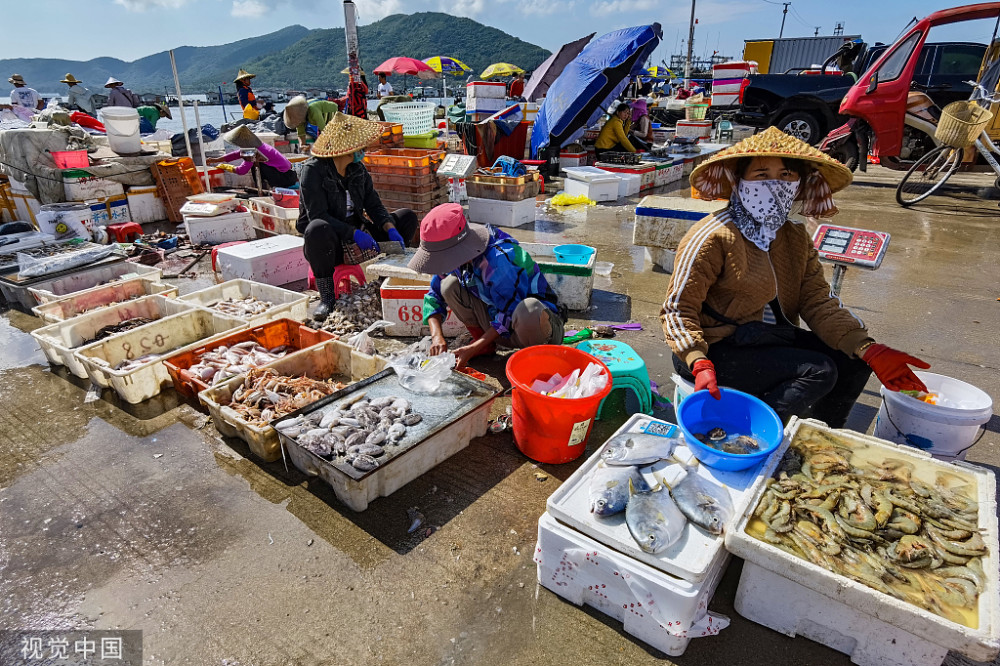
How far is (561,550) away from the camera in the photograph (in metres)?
2.07

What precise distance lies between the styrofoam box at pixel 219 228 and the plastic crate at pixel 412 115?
10.4 feet

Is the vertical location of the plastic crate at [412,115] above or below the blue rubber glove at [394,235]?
above

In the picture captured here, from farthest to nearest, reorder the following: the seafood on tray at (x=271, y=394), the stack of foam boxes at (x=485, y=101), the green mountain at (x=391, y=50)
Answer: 1. the green mountain at (x=391, y=50)
2. the stack of foam boxes at (x=485, y=101)
3. the seafood on tray at (x=271, y=394)

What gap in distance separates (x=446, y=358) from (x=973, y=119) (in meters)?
8.93

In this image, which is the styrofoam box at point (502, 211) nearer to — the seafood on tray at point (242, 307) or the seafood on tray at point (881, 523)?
the seafood on tray at point (242, 307)

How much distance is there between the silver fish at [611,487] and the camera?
6.72 feet

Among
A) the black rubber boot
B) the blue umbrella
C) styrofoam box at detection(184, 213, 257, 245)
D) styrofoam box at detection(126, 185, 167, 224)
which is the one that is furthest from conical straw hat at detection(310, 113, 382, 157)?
the blue umbrella

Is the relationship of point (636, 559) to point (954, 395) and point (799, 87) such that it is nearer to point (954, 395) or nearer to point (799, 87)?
point (954, 395)

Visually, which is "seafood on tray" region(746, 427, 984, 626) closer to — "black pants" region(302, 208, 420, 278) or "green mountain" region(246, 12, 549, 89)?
"black pants" region(302, 208, 420, 278)

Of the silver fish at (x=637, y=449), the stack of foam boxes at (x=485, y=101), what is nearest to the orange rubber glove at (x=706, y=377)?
the silver fish at (x=637, y=449)

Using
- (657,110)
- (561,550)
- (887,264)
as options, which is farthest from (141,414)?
(657,110)

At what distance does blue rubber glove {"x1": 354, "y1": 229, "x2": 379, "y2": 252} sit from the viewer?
490cm

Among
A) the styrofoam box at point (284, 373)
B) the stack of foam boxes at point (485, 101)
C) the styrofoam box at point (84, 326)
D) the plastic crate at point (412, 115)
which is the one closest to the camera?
the styrofoam box at point (284, 373)

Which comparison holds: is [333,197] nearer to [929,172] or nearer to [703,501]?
[703,501]
